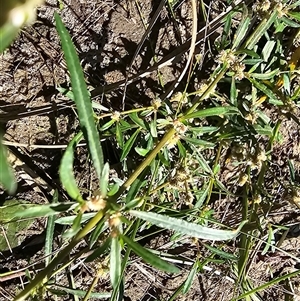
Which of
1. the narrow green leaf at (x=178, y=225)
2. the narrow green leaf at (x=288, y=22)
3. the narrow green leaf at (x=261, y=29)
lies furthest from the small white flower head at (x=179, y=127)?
the narrow green leaf at (x=288, y=22)

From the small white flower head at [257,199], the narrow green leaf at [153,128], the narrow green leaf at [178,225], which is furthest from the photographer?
the small white flower head at [257,199]

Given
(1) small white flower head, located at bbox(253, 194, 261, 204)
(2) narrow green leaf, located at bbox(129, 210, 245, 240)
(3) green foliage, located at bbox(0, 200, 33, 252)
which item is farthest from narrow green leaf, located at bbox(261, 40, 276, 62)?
(3) green foliage, located at bbox(0, 200, 33, 252)

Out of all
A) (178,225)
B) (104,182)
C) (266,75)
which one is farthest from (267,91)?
(104,182)

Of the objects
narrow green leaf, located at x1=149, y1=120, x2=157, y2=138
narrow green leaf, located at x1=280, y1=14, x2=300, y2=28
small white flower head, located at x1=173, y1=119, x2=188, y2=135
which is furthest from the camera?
narrow green leaf, located at x1=280, y1=14, x2=300, y2=28

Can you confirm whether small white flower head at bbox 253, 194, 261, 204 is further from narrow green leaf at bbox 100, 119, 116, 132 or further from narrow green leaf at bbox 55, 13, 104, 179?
narrow green leaf at bbox 55, 13, 104, 179

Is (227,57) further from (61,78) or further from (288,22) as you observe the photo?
(61,78)

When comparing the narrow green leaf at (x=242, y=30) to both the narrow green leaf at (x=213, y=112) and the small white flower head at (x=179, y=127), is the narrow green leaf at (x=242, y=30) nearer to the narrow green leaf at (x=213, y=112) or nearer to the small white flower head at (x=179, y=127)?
the narrow green leaf at (x=213, y=112)

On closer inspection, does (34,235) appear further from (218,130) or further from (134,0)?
(134,0)
